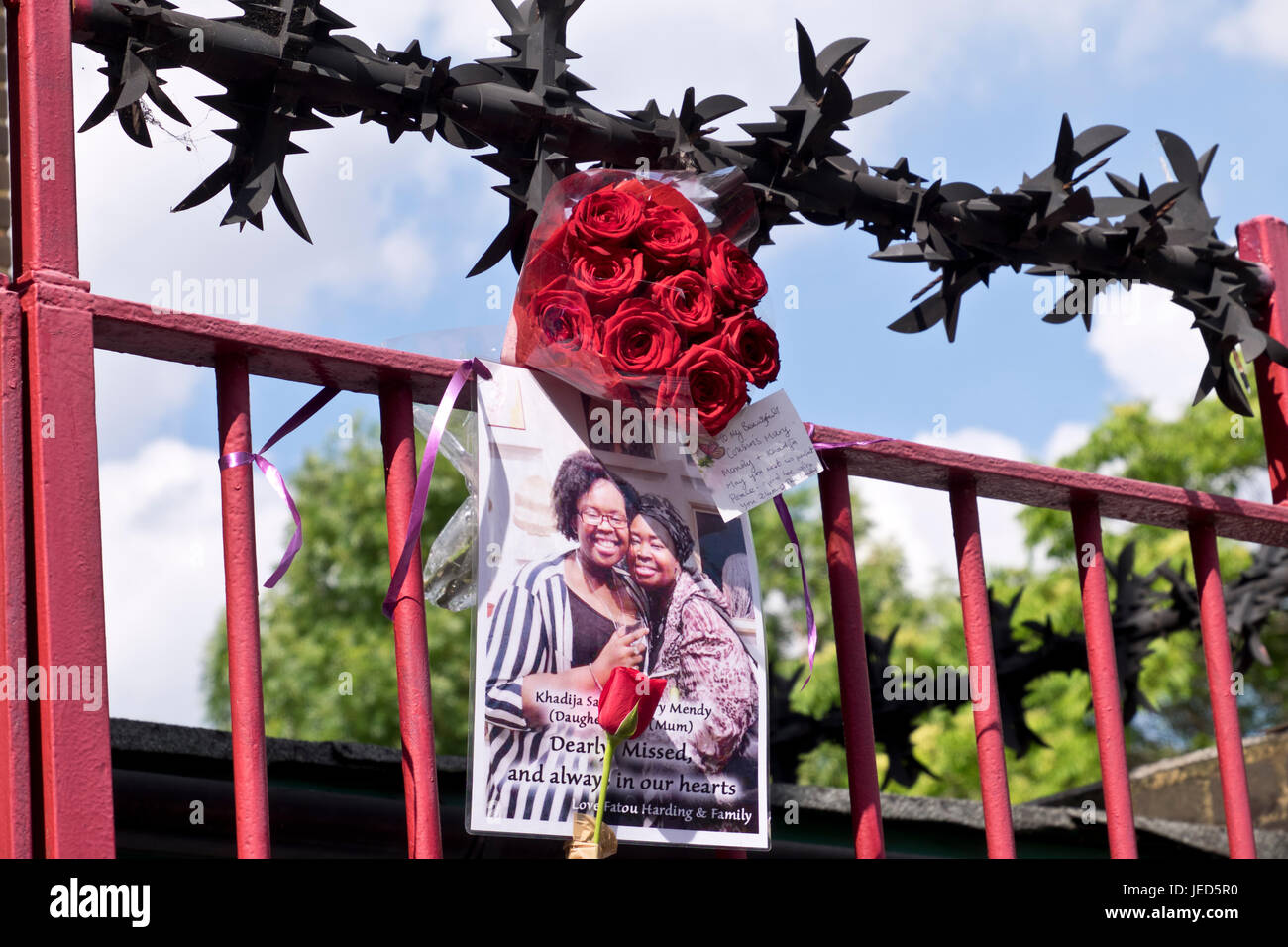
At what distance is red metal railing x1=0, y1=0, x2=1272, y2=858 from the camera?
186 centimetres

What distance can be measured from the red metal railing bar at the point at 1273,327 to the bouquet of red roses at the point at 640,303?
1670 millimetres

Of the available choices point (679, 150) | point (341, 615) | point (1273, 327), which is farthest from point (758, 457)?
point (341, 615)

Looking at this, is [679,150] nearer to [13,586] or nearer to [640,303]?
[640,303]

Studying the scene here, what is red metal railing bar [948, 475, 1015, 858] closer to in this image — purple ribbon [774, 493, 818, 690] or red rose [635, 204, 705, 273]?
purple ribbon [774, 493, 818, 690]

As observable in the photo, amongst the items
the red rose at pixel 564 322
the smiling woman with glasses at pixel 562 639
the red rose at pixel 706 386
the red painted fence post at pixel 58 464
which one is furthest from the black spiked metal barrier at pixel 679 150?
the smiling woman with glasses at pixel 562 639

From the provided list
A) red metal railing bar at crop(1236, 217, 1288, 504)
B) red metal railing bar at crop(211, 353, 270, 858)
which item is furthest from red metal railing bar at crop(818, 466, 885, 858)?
red metal railing bar at crop(1236, 217, 1288, 504)

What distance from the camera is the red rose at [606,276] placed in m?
2.35

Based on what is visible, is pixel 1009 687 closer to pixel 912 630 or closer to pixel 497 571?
pixel 497 571

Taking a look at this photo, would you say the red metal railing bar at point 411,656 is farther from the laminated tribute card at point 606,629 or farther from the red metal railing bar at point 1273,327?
Answer: the red metal railing bar at point 1273,327

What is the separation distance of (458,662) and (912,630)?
282 inches

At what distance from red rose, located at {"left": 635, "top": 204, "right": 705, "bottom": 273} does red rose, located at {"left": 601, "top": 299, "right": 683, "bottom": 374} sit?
0.08m

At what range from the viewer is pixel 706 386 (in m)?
2.40
